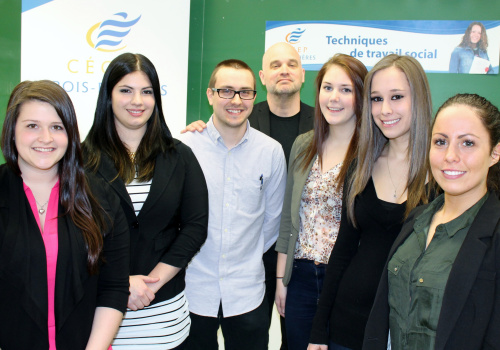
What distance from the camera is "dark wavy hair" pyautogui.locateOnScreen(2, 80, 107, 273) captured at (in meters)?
1.53

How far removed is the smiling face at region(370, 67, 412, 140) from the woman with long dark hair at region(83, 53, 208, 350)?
0.91 m

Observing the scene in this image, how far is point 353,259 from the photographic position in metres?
1.95

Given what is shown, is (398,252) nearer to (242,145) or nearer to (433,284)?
(433,284)

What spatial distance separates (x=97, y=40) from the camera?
3.81m

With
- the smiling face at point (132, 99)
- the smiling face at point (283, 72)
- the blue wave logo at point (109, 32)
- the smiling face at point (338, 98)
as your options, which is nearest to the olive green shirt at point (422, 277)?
the smiling face at point (338, 98)

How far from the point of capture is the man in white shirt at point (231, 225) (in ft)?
8.05

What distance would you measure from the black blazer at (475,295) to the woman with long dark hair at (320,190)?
894 millimetres

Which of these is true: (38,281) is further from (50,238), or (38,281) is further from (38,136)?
(38,136)

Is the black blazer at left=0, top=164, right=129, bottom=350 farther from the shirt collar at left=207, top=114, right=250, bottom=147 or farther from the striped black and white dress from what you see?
the shirt collar at left=207, top=114, right=250, bottom=147

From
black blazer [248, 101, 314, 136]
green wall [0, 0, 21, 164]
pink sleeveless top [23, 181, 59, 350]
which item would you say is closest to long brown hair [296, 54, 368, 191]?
black blazer [248, 101, 314, 136]

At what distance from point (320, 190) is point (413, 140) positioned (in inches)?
21.9

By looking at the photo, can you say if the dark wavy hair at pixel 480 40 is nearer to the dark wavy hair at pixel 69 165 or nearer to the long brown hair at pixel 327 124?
the long brown hair at pixel 327 124

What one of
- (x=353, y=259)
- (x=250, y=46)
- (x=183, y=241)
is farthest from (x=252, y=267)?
(x=250, y=46)

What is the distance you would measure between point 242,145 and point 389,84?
941 mm
